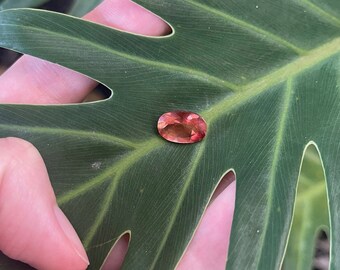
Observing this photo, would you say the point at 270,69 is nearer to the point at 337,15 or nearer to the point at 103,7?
the point at 337,15

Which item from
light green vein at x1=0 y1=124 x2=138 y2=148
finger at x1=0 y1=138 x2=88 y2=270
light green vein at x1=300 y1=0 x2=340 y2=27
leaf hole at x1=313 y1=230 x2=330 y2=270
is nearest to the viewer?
finger at x1=0 y1=138 x2=88 y2=270

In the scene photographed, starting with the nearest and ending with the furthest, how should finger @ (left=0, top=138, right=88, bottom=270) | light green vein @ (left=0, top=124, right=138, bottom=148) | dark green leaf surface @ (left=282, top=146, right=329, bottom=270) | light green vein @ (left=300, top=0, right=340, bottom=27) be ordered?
finger @ (left=0, top=138, right=88, bottom=270) < light green vein @ (left=0, top=124, right=138, bottom=148) < light green vein @ (left=300, top=0, right=340, bottom=27) < dark green leaf surface @ (left=282, top=146, right=329, bottom=270)

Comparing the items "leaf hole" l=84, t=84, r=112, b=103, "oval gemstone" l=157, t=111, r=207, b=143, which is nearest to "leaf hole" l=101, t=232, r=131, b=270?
"oval gemstone" l=157, t=111, r=207, b=143

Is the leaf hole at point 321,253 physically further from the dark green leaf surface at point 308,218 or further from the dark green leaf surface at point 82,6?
the dark green leaf surface at point 82,6

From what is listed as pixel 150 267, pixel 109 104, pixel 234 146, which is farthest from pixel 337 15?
pixel 150 267

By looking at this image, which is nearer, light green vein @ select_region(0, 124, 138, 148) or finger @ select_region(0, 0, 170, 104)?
light green vein @ select_region(0, 124, 138, 148)

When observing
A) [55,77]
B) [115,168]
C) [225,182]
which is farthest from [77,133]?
[225,182]

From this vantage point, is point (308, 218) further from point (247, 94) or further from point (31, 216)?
point (31, 216)

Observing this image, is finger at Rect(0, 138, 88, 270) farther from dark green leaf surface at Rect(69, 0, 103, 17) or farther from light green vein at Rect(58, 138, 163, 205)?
dark green leaf surface at Rect(69, 0, 103, 17)
